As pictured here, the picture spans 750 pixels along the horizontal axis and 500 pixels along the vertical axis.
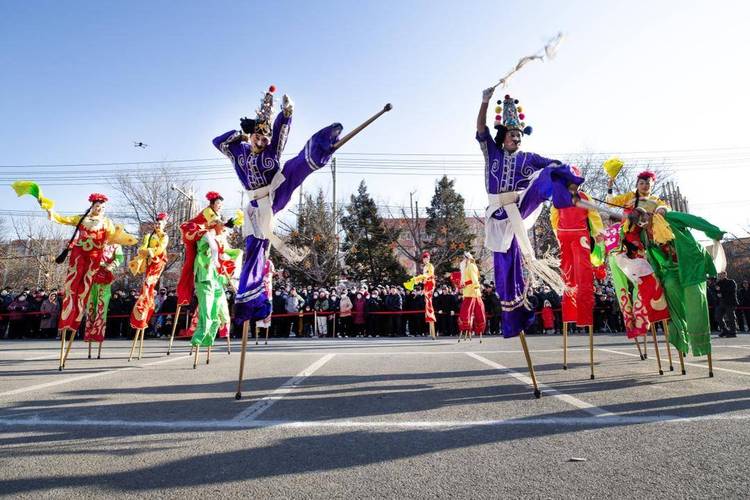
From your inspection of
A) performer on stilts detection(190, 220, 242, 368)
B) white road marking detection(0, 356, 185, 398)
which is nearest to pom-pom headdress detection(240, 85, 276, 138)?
performer on stilts detection(190, 220, 242, 368)

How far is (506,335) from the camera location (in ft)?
14.6

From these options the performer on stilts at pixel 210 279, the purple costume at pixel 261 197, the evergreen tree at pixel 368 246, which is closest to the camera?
the purple costume at pixel 261 197

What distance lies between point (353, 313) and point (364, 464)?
16.4 metres

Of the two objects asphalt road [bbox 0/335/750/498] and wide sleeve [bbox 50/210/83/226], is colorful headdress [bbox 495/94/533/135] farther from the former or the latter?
wide sleeve [bbox 50/210/83/226]

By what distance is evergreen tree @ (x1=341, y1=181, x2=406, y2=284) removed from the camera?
36094 mm

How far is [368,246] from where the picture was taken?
37000mm

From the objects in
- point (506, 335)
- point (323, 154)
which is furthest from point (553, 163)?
point (323, 154)

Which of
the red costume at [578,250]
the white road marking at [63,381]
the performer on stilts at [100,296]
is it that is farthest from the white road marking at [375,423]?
the performer on stilts at [100,296]

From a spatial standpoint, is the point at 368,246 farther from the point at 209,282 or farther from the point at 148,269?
the point at 209,282

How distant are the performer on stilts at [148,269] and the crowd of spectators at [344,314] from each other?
891cm

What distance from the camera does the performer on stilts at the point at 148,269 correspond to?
8.52 meters

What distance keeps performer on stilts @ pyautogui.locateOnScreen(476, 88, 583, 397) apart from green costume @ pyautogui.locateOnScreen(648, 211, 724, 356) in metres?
1.88

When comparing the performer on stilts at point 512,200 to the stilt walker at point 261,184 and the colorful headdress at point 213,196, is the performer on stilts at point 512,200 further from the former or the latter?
the colorful headdress at point 213,196

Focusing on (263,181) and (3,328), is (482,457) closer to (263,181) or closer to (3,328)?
(263,181)
